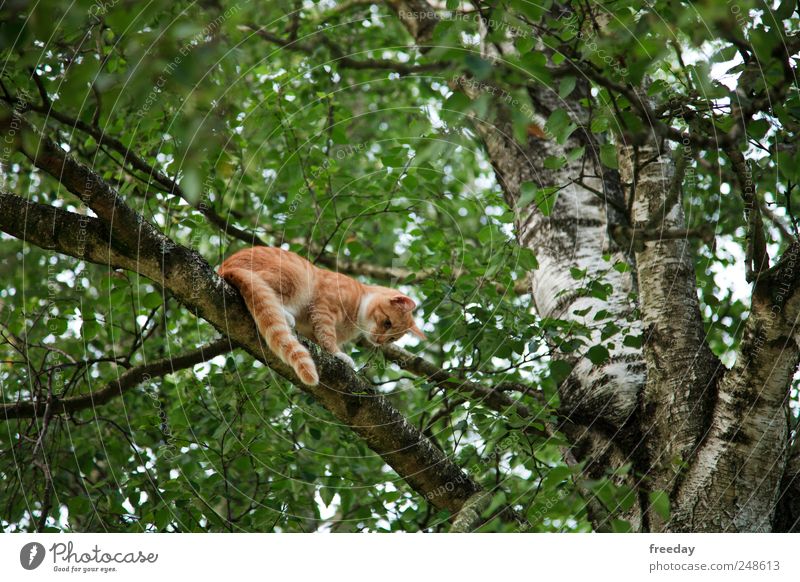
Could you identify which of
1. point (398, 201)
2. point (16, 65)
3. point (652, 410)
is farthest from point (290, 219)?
point (652, 410)

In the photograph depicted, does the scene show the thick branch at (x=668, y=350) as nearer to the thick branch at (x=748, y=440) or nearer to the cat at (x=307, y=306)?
the thick branch at (x=748, y=440)

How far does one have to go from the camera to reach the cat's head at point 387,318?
13.0 ft

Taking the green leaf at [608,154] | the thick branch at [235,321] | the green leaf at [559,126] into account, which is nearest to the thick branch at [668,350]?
the green leaf at [608,154]

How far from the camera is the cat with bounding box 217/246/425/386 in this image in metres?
2.54

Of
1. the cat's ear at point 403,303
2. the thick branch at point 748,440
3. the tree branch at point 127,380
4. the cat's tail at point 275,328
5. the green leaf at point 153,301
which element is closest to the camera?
the thick branch at point 748,440

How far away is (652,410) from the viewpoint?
273 centimetres

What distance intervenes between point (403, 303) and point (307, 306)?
64 cm

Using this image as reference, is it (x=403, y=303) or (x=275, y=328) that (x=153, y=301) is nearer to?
(x=275, y=328)
